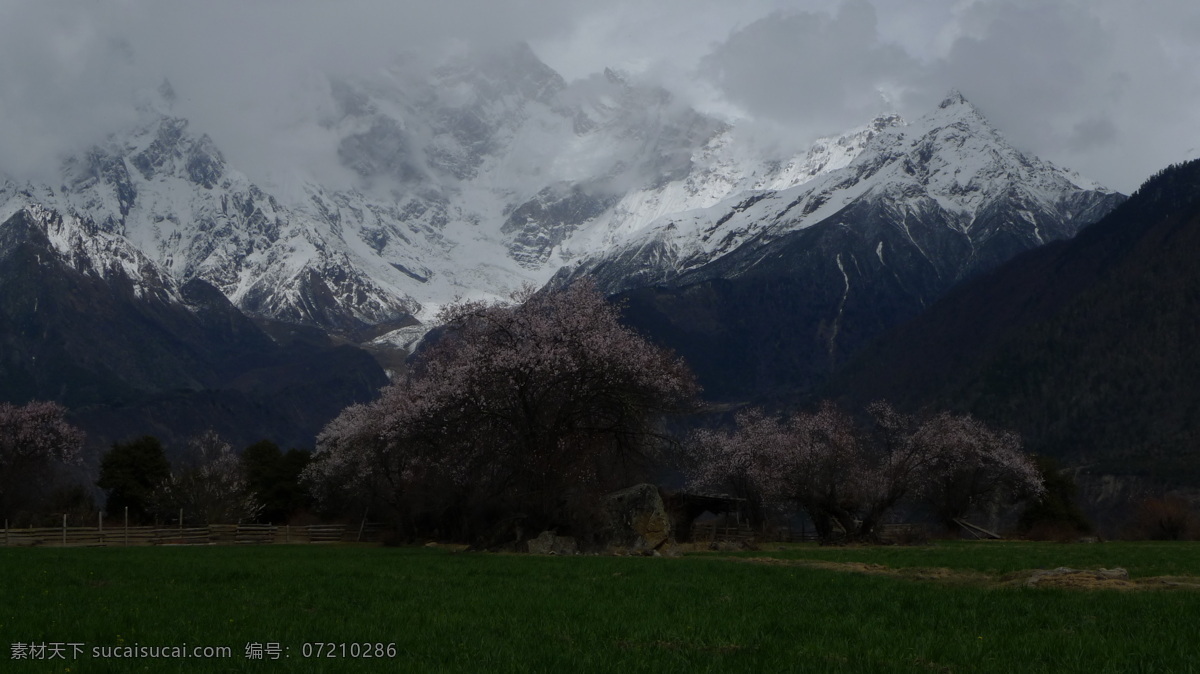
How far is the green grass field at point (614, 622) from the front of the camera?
11.1 metres

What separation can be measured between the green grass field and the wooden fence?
39103mm

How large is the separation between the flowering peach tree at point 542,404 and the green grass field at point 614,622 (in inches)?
714

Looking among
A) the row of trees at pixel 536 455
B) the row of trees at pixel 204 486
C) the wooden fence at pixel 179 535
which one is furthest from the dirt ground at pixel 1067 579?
the row of trees at pixel 204 486

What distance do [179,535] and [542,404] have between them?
93.2 ft

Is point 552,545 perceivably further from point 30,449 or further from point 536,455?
point 30,449

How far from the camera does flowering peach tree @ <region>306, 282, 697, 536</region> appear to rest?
3994cm

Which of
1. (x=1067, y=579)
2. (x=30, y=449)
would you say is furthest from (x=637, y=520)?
(x=30, y=449)

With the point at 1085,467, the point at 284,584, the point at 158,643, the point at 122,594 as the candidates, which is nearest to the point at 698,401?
the point at 284,584

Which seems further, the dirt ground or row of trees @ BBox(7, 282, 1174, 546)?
row of trees @ BBox(7, 282, 1174, 546)

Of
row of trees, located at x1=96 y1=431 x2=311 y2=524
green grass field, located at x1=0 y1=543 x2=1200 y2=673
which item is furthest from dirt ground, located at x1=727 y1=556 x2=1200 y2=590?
row of trees, located at x1=96 y1=431 x2=311 y2=524

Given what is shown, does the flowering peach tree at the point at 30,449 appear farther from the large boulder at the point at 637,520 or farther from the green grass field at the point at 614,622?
the green grass field at the point at 614,622

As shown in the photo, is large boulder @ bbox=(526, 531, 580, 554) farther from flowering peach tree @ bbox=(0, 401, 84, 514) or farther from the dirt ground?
flowering peach tree @ bbox=(0, 401, 84, 514)

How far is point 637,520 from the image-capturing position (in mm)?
40469

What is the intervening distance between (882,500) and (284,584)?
43.2 meters
